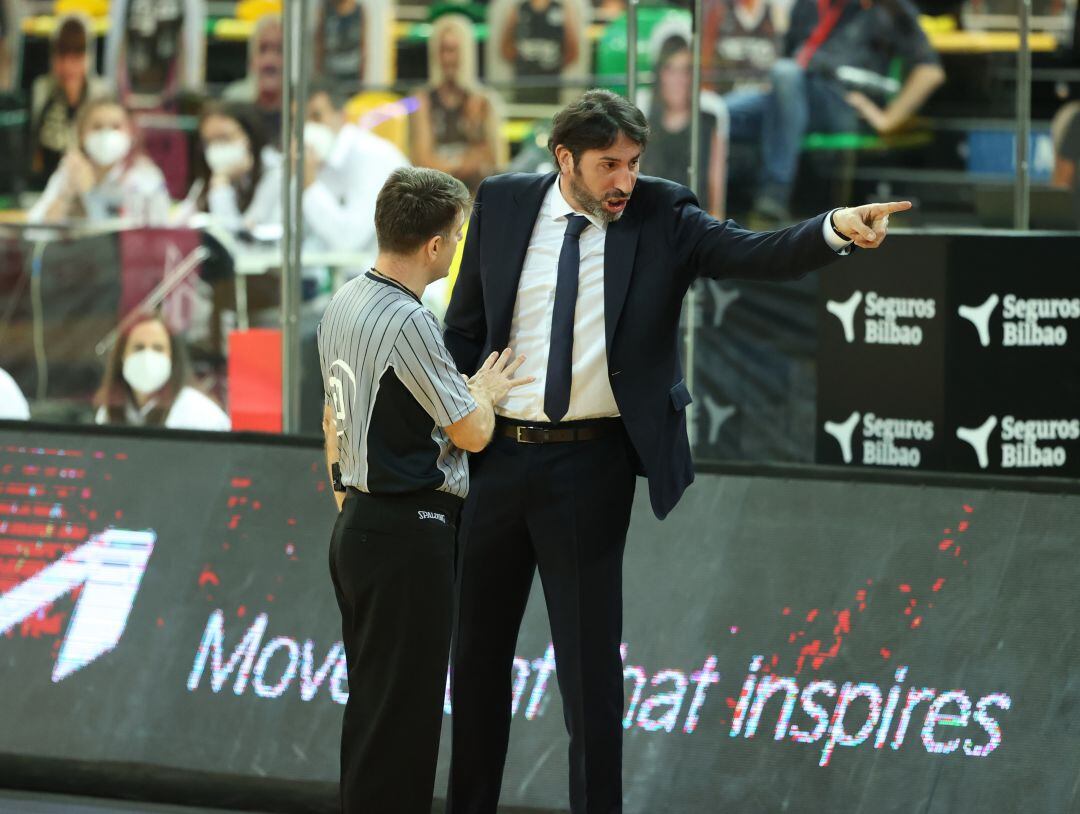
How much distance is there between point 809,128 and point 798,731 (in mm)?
3845

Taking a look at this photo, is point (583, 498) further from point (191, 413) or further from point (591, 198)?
point (191, 413)

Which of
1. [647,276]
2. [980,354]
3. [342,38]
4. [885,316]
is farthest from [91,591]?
[342,38]

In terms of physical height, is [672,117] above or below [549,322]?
above

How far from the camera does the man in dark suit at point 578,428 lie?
12.0ft

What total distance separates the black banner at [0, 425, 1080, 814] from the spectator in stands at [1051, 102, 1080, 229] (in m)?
2.04

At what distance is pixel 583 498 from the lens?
12.0 ft

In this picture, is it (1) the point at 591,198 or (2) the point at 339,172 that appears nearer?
(1) the point at 591,198

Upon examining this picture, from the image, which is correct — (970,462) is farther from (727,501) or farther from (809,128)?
(809,128)

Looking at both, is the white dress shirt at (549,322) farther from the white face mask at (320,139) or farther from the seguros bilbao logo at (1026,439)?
the white face mask at (320,139)

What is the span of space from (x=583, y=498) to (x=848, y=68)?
440cm

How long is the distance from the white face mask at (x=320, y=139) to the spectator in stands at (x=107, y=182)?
1.05m

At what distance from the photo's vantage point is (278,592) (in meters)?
4.72

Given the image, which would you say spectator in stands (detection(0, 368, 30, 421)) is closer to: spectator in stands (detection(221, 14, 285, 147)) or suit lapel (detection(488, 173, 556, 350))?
spectator in stands (detection(221, 14, 285, 147))

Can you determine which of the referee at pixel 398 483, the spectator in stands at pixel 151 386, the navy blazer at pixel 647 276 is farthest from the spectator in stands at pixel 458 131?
the referee at pixel 398 483
